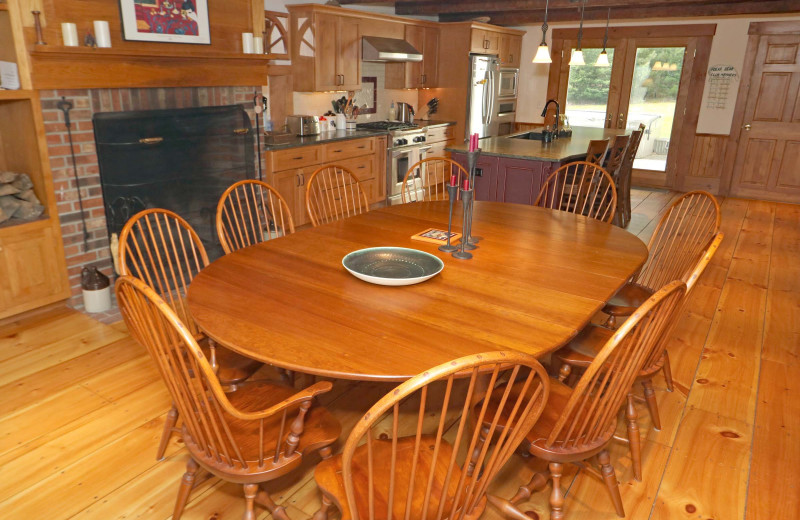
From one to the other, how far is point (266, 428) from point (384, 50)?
480 cm

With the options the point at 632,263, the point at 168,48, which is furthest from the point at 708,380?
the point at 168,48

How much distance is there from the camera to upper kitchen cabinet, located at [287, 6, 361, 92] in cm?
509

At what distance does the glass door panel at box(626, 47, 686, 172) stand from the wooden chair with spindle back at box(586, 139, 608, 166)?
2.89 metres

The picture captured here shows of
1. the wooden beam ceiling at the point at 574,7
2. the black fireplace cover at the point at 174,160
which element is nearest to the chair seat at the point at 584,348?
the black fireplace cover at the point at 174,160

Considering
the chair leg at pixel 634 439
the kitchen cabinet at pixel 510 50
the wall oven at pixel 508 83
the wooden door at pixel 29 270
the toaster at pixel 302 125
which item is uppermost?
the kitchen cabinet at pixel 510 50

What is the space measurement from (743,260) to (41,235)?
5066mm

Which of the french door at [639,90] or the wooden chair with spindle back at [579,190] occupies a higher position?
the french door at [639,90]

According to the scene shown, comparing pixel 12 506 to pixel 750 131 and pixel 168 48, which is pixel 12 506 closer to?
pixel 168 48

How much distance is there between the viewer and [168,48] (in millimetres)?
3389

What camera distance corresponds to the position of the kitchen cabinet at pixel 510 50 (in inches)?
291

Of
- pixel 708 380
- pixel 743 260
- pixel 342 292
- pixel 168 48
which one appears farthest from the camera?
pixel 743 260

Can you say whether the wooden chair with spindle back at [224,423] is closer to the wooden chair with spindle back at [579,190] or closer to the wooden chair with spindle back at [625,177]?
the wooden chair with spindle back at [579,190]

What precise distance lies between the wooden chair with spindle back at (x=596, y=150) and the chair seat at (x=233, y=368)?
3348 mm

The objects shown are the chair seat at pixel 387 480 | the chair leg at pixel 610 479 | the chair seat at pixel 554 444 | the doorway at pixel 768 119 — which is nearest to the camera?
the chair seat at pixel 387 480
